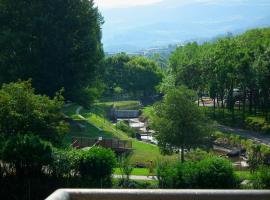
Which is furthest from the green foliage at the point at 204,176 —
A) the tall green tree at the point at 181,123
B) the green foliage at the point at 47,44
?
the green foliage at the point at 47,44

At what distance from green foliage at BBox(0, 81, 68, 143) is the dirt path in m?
31.8

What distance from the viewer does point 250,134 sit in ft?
196

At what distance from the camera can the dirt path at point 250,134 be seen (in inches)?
2190

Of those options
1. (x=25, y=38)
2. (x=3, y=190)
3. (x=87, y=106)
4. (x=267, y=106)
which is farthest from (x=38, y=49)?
(x=267, y=106)

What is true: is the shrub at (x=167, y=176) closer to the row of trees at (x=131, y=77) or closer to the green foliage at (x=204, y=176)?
the green foliage at (x=204, y=176)

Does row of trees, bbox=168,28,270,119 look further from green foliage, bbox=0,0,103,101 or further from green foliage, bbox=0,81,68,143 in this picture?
green foliage, bbox=0,81,68,143

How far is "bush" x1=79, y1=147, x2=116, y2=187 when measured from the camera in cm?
2259

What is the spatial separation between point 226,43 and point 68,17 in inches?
1306

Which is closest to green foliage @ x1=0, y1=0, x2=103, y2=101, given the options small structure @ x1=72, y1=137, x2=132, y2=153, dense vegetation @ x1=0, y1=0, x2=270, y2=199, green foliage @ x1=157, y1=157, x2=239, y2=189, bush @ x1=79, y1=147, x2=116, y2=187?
dense vegetation @ x1=0, y1=0, x2=270, y2=199

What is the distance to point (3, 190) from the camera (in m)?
21.4

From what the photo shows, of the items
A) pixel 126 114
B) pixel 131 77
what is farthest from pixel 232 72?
pixel 131 77

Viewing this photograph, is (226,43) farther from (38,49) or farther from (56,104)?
(56,104)

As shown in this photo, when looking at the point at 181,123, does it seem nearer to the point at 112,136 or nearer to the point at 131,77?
the point at 112,136

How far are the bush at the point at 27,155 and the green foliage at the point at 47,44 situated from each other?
21864 mm
